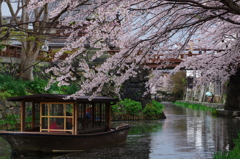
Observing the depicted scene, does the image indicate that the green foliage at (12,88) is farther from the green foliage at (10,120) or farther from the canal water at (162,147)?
the canal water at (162,147)

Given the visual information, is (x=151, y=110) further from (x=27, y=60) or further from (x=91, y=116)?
(x=91, y=116)

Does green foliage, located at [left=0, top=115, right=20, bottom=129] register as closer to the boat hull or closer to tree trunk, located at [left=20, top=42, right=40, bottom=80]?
tree trunk, located at [left=20, top=42, right=40, bottom=80]

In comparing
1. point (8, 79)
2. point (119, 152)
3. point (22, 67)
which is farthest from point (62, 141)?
point (22, 67)

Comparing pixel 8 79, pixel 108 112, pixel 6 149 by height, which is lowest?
pixel 6 149

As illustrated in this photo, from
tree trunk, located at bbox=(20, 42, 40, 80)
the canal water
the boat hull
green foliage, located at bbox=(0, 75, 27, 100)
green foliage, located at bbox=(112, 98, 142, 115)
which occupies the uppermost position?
tree trunk, located at bbox=(20, 42, 40, 80)

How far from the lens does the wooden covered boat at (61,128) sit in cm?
1327

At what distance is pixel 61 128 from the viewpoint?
46.6ft

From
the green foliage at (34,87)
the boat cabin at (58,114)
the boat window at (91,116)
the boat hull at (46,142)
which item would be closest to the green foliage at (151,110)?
the green foliage at (34,87)

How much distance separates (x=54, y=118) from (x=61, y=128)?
46cm

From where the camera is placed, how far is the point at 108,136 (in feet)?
51.0

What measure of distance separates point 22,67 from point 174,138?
1286cm

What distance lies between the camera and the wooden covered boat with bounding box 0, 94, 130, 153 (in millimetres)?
13266

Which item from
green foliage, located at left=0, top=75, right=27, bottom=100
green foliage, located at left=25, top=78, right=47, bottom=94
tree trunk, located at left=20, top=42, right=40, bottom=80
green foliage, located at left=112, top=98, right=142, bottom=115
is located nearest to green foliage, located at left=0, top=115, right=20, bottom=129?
green foliage, located at left=0, top=75, right=27, bottom=100

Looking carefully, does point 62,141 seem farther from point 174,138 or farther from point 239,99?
point 239,99
